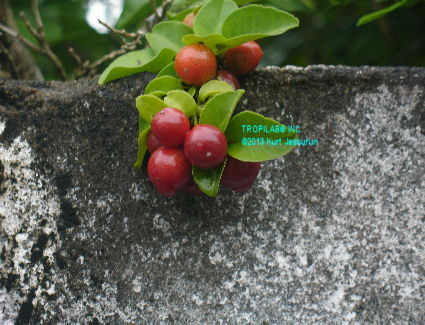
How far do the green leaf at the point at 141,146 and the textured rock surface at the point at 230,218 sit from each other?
0.13 feet

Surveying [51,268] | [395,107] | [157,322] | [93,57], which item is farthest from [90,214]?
[93,57]

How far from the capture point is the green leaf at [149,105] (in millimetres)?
604

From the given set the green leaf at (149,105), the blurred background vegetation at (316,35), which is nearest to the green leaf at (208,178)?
the green leaf at (149,105)

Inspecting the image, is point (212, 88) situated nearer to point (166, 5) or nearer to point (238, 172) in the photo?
point (238, 172)

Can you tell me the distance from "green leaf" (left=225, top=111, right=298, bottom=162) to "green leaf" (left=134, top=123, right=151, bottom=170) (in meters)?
0.14

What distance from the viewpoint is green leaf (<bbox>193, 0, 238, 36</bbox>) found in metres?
0.70

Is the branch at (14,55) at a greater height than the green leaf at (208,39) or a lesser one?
lesser

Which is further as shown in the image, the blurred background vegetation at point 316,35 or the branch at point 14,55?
the blurred background vegetation at point 316,35

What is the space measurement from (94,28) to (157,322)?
2.95 feet

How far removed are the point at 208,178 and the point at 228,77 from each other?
7.9 inches

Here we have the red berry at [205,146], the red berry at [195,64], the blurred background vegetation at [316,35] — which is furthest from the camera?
the blurred background vegetation at [316,35]

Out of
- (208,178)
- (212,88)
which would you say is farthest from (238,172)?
(212,88)

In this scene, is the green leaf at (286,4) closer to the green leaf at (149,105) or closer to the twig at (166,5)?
the twig at (166,5)

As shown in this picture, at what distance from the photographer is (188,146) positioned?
0.57 meters
